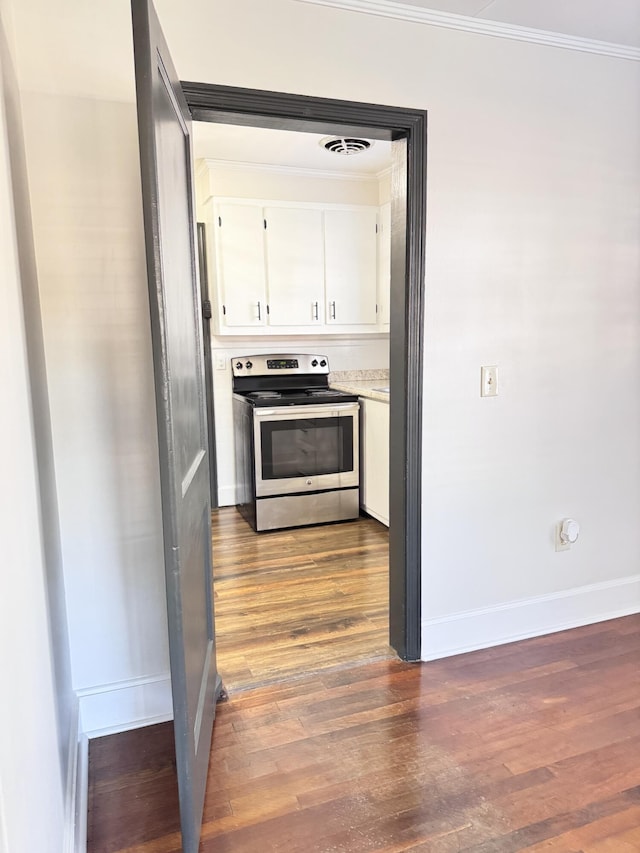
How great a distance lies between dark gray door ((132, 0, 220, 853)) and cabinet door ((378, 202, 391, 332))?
8.30ft

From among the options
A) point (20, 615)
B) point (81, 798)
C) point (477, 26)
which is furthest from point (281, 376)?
point (20, 615)

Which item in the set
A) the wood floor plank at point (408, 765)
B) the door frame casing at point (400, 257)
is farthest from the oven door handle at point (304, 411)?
the wood floor plank at point (408, 765)

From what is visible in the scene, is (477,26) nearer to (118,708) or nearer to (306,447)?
(306,447)

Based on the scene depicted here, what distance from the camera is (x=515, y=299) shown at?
226cm

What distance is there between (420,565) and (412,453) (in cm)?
46

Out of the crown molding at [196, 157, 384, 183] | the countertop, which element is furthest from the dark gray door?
the countertop

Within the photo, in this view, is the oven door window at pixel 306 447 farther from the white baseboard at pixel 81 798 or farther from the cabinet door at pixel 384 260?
the white baseboard at pixel 81 798

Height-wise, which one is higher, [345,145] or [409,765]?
[345,145]

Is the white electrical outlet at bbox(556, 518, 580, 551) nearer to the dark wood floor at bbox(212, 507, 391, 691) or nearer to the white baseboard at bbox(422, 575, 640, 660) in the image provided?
the white baseboard at bbox(422, 575, 640, 660)

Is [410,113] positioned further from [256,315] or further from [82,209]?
[256,315]

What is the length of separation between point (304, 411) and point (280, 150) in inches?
66.0

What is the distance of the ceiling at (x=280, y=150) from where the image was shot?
3189 mm

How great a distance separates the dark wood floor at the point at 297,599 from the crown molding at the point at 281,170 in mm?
2474

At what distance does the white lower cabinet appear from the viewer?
3653 millimetres
